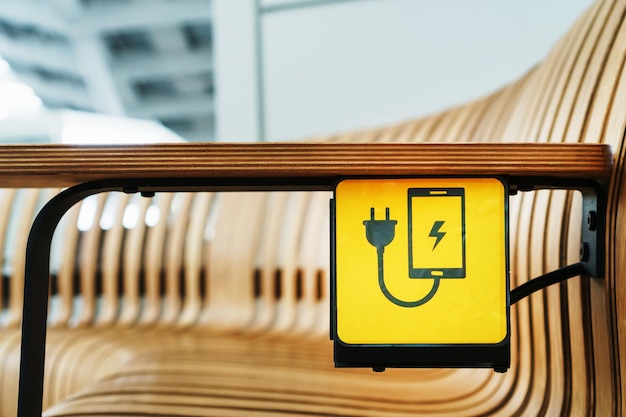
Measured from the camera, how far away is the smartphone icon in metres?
0.66

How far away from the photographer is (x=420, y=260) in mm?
661

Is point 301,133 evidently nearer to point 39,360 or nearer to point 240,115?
point 240,115

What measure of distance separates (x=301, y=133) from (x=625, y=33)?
1540 mm

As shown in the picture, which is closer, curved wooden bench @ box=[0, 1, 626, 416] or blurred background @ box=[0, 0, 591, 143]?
curved wooden bench @ box=[0, 1, 626, 416]

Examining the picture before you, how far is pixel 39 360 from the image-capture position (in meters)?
0.69

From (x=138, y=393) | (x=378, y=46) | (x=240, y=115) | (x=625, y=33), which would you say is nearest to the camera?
(x=625, y=33)

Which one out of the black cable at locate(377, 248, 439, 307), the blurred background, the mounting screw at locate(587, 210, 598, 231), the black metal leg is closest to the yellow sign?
the black cable at locate(377, 248, 439, 307)

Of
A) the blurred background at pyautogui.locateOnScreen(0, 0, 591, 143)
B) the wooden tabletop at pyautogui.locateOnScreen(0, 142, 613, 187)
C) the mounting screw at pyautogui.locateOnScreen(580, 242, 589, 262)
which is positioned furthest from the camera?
the blurred background at pyautogui.locateOnScreen(0, 0, 591, 143)

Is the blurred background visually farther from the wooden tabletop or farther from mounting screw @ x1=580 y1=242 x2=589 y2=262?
mounting screw @ x1=580 y1=242 x2=589 y2=262

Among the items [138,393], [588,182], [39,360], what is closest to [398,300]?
[588,182]

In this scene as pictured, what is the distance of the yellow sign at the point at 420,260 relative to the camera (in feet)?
2.13

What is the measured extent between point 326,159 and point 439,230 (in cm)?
15

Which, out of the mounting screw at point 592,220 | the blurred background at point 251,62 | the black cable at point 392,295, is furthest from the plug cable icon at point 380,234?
the blurred background at point 251,62

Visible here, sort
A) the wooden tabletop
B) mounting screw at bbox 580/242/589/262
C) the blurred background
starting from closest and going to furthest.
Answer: the wooden tabletop
mounting screw at bbox 580/242/589/262
the blurred background
